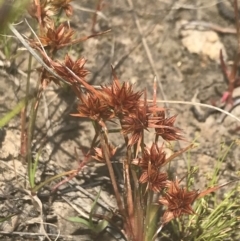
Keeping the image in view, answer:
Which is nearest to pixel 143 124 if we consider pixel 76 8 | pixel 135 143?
pixel 135 143

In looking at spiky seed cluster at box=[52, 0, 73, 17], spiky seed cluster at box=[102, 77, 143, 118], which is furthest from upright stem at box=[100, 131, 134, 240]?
spiky seed cluster at box=[52, 0, 73, 17]

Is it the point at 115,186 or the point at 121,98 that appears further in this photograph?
the point at 115,186

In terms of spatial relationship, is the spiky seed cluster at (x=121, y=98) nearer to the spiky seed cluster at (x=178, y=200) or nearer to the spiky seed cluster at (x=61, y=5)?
the spiky seed cluster at (x=178, y=200)

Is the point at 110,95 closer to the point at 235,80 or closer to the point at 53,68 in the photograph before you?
the point at 53,68

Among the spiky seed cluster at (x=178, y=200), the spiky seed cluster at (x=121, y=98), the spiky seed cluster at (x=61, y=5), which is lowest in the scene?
the spiky seed cluster at (x=178, y=200)

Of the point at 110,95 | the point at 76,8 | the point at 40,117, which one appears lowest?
the point at 40,117

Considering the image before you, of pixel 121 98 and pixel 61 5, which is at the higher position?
pixel 61 5

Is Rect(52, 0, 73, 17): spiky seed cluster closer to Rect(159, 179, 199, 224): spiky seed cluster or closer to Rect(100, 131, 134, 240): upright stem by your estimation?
Rect(100, 131, 134, 240): upright stem

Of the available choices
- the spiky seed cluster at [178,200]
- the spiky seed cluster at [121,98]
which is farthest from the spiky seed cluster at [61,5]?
the spiky seed cluster at [178,200]

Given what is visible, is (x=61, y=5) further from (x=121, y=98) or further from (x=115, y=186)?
(x=115, y=186)

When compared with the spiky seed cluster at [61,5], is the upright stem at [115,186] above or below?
below

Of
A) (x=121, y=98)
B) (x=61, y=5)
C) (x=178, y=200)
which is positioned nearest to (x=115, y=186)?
(x=178, y=200)
